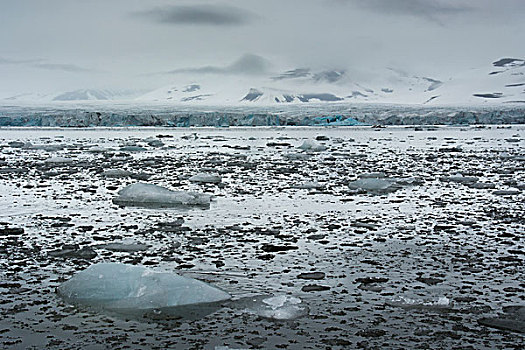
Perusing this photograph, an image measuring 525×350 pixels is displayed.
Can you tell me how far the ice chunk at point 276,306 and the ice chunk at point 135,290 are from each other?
22 centimetres

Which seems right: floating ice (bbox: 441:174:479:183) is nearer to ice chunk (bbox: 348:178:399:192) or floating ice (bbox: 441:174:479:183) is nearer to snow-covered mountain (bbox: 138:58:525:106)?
ice chunk (bbox: 348:178:399:192)

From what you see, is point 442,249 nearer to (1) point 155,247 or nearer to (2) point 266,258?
(2) point 266,258

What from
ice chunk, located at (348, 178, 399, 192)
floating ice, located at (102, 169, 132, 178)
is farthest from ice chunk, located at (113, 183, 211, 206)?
floating ice, located at (102, 169, 132, 178)

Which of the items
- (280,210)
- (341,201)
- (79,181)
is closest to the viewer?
(280,210)

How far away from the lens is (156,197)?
8352mm

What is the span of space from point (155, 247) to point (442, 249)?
115 inches

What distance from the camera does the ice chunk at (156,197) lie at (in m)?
8.27

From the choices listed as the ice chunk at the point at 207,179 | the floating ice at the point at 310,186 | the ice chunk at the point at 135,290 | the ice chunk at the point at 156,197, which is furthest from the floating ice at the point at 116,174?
the ice chunk at the point at 135,290

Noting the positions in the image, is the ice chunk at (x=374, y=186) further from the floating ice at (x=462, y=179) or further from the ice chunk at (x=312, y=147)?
the ice chunk at (x=312, y=147)

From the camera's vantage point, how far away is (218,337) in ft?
11.5

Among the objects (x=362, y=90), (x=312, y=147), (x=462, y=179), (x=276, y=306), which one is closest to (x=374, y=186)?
(x=462, y=179)

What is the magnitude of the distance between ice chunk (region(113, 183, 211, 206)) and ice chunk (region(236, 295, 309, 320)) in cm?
420

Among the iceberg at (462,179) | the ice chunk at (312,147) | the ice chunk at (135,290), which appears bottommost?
the ice chunk at (135,290)

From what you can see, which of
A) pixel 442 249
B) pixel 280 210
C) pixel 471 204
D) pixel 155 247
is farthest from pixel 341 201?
pixel 155 247
